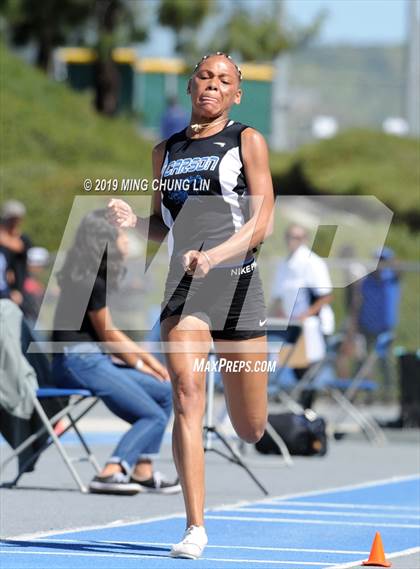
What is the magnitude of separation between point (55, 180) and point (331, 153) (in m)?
10.3

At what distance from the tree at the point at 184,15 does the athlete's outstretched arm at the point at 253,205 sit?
2599cm

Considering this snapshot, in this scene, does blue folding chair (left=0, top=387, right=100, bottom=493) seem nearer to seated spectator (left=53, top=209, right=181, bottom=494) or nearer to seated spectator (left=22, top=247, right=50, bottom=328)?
seated spectator (left=53, top=209, right=181, bottom=494)

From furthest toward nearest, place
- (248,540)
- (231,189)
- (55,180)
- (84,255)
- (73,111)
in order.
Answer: (73,111)
(55,180)
(84,255)
(248,540)
(231,189)

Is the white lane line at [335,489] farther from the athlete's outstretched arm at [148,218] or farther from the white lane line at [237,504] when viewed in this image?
the athlete's outstretched arm at [148,218]

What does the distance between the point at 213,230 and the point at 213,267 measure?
0.78ft

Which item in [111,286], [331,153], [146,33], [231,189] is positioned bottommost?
[231,189]

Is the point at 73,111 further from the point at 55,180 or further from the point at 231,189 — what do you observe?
the point at 231,189

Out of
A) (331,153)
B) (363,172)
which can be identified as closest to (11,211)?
(363,172)

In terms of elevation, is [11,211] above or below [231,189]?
above

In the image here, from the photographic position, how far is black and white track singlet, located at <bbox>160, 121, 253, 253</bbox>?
691 cm

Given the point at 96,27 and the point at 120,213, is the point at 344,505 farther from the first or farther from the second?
the point at 96,27

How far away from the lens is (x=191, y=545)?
6723 millimetres

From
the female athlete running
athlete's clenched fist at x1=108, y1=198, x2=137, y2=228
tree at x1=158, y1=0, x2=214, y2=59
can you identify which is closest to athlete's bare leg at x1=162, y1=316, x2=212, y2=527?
the female athlete running

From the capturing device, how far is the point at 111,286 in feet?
31.7
